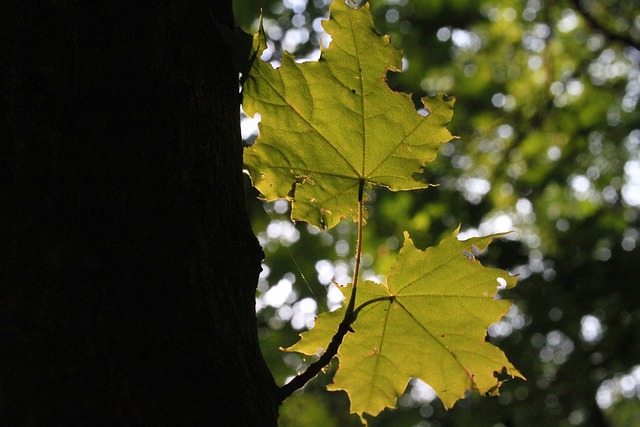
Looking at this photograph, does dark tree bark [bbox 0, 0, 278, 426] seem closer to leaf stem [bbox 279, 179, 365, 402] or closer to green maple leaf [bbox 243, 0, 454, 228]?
leaf stem [bbox 279, 179, 365, 402]

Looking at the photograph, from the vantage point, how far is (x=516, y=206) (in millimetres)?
8227

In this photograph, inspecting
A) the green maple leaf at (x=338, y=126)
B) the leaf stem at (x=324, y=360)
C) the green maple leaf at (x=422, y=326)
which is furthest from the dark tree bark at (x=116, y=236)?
the green maple leaf at (x=422, y=326)

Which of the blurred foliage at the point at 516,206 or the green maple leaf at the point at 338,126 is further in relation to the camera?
the blurred foliage at the point at 516,206

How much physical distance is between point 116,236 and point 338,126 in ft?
1.91

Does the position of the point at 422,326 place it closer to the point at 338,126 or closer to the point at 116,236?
the point at 338,126

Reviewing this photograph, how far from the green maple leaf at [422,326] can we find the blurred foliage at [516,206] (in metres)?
0.37

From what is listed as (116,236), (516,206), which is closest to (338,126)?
(116,236)

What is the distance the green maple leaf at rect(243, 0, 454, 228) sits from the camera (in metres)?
1.06

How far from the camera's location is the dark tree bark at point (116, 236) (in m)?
0.62

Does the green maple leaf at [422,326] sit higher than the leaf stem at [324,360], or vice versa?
the green maple leaf at [422,326]

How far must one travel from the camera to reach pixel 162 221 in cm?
70

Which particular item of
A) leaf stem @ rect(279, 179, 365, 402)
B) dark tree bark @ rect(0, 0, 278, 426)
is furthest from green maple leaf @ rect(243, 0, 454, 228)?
dark tree bark @ rect(0, 0, 278, 426)

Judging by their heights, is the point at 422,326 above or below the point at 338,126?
below

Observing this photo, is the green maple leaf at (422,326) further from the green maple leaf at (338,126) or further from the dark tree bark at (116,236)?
the dark tree bark at (116,236)
